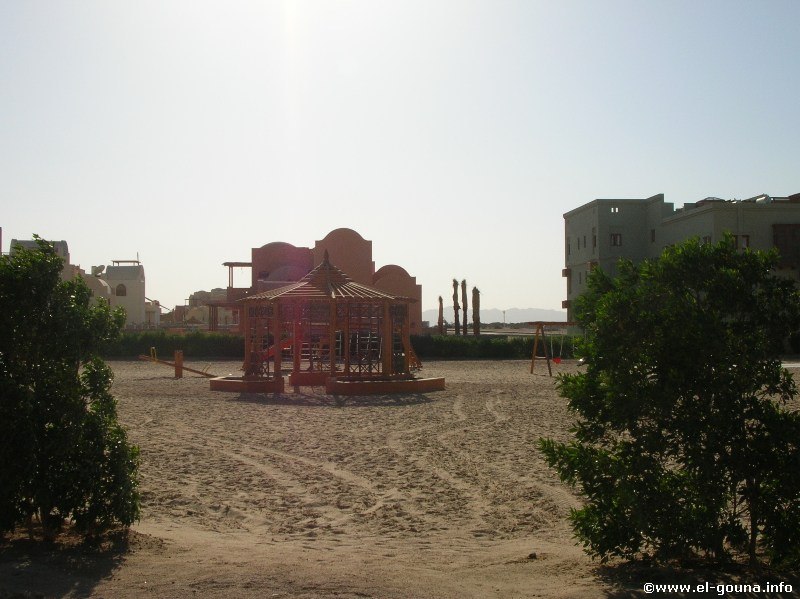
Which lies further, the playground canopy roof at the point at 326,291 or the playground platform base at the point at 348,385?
the playground canopy roof at the point at 326,291

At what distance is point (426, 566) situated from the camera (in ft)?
18.7

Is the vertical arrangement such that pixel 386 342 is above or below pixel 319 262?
below

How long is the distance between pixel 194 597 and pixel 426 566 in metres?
1.69

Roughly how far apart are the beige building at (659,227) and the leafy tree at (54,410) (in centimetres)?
3116

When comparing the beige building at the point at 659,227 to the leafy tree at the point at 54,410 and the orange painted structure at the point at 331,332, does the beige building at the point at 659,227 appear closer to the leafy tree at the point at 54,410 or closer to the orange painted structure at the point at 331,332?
the orange painted structure at the point at 331,332

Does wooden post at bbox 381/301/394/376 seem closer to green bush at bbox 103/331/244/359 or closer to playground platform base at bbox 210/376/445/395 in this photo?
playground platform base at bbox 210/376/445/395

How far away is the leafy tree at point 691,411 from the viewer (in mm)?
5109

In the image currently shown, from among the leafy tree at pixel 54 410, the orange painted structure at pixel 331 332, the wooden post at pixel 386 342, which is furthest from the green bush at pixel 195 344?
the leafy tree at pixel 54 410

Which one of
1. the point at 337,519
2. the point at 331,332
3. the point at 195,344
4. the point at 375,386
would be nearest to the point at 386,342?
the point at 331,332

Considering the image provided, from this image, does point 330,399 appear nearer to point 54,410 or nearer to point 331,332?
point 331,332

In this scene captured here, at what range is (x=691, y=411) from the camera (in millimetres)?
5203

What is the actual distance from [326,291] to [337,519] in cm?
1615

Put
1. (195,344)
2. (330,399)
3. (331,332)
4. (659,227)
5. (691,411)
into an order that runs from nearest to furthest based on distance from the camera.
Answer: (691,411) < (330,399) < (331,332) < (195,344) < (659,227)

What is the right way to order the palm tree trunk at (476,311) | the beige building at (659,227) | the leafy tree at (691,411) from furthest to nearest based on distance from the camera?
the palm tree trunk at (476,311) < the beige building at (659,227) < the leafy tree at (691,411)
